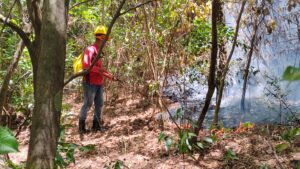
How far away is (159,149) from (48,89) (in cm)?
286

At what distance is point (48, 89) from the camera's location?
1355 millimetres

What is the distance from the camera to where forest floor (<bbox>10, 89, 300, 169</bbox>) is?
3429mm

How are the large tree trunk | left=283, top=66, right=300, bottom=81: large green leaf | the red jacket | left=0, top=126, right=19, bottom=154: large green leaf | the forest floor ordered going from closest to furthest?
left=283, top=66, right=300, bottom=81: large green leaf < left=0, top=126, right=19, bottom=154: large green leaf < the large tree trunk < the forest floor < the red jacket

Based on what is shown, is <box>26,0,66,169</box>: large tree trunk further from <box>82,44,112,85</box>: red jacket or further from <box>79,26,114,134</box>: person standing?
<box>79,26,114,134</box>: person standing

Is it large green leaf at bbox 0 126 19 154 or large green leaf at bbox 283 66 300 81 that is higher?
large green leaf at bbox 283 66 300 81

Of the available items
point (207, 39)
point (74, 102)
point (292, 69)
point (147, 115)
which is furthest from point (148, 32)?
point (292, 69)

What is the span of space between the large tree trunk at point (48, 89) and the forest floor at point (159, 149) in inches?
56.4

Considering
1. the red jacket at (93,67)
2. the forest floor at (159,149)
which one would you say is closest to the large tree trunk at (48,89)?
the forest floor at (159,149)

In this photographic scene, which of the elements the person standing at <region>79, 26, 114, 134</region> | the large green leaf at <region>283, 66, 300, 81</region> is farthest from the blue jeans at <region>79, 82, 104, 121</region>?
the large green leaf at <region>283, 66, 300, 81</region>

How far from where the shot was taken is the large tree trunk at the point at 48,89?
4.39 ft

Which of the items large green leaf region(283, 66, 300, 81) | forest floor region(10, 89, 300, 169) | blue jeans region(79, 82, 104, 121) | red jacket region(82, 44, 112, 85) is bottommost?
forest floor region(10, 89, 300, 169)

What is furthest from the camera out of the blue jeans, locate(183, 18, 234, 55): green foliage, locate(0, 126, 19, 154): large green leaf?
locate(183, 18, 234, 55): green foliage

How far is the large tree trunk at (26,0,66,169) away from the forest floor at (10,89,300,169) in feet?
4.70

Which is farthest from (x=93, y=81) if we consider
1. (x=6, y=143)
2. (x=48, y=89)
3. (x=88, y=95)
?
(x=6, y=143)
